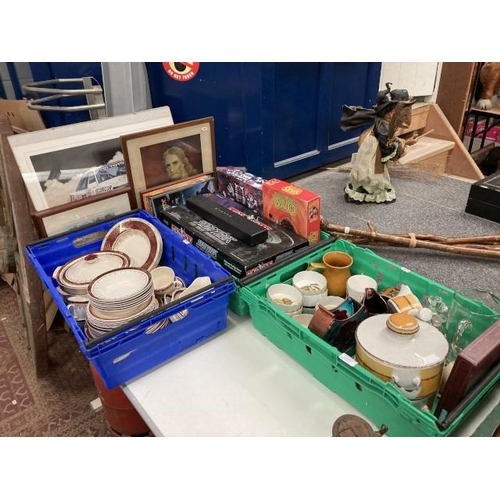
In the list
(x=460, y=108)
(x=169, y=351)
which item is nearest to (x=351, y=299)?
(x=169, y=351)

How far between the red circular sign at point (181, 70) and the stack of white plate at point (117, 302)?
0.78m

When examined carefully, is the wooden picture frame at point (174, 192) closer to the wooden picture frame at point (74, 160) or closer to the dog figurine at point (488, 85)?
the wooden picture frame at point (74, 160)

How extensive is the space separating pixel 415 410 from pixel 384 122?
0.93 metres

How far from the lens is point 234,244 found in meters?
0.96

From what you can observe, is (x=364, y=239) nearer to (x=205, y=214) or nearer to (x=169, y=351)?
(x=205, y=214)

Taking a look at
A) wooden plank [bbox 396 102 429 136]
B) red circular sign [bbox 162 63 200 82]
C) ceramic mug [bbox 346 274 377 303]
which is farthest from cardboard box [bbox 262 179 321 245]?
wooden plank [bbox 396 102 429 136]

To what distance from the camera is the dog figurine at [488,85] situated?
7.14 feet

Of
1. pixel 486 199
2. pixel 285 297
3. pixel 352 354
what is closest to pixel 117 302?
pixel 285 297

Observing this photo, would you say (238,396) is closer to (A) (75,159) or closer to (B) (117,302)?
(B) (117,302)

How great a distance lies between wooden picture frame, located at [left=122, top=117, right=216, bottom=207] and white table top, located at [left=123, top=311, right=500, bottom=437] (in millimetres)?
512

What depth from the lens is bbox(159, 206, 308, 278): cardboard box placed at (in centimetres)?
91

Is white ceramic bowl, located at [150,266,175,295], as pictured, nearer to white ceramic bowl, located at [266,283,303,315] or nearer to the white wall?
white ceramic bowl, located at [266,283,303,315]

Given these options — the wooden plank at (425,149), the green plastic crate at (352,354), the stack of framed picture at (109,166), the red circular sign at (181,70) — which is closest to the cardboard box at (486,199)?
the wooden plank at (425,149)

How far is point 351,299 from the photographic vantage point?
825mm
